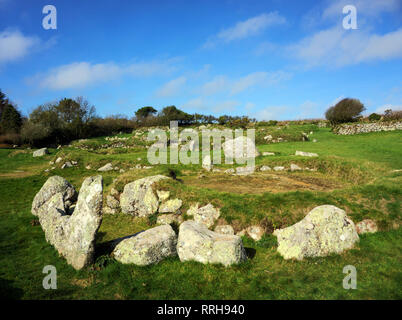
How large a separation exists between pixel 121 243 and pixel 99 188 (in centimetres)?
252

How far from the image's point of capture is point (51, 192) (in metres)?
15.3

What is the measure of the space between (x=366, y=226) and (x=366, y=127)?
40.5 meters

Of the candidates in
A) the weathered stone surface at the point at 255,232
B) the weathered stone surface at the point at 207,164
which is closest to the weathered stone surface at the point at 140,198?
the weathered stone surface at the point at 255,232

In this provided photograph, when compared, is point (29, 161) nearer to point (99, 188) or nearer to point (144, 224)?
point (144, 224)

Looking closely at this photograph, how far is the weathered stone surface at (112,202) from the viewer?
15797 millimetres

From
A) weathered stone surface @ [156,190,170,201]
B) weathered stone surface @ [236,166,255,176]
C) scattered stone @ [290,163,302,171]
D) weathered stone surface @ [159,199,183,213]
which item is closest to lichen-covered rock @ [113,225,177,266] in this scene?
weathered stone surface @ [159,199,183,213]

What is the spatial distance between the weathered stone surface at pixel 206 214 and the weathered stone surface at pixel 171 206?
3.60 feet

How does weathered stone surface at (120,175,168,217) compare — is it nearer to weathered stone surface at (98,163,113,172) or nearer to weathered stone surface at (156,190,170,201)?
weathered stone surface at (156,190,170,201)

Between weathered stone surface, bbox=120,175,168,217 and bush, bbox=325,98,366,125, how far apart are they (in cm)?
5558

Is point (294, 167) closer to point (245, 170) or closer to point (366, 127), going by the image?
point (245, 170)

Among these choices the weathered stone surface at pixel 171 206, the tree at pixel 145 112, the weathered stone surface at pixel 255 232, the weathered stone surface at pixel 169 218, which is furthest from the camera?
the tree at pixel 145 112

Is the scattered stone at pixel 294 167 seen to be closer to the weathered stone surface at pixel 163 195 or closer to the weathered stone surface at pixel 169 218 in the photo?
the weathered stone surface at pixel 163 195

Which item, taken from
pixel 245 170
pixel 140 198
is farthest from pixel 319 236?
pixel 245 170
